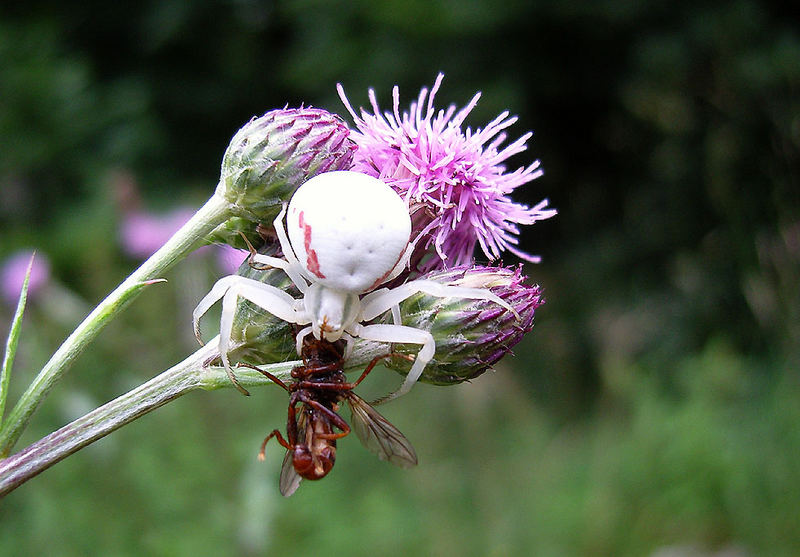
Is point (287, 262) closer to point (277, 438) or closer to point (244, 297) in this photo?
point (244, 297)

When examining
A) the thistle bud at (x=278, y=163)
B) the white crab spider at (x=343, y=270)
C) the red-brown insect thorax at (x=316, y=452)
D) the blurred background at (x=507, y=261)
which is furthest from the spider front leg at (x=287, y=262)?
the blurred background at (x=507, y=261)

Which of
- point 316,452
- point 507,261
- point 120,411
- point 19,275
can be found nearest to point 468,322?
point 316,452

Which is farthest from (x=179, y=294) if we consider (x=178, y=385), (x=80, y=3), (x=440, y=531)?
(x=80, y=3)

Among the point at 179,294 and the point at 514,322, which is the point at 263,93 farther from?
the point at 514,322

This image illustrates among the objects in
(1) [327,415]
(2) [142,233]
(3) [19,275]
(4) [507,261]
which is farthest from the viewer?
(2) [142,233]

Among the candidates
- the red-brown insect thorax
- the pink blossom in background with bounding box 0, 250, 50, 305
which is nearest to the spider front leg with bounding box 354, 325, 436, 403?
the red-brown insect thorax

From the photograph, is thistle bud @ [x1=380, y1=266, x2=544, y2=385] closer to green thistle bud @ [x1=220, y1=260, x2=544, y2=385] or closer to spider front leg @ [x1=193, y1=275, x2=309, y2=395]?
green thistle bud @ [x1=220, y1=260, x2=544, y2=385]
